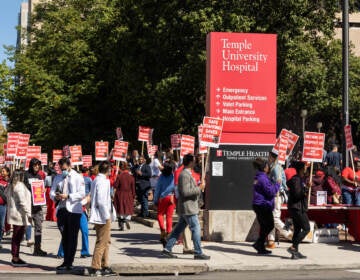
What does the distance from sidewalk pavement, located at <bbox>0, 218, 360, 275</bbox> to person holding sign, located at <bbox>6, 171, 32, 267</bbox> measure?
0.30 m

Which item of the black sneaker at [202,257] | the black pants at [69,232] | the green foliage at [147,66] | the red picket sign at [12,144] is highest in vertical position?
the green foliage at [147,66]

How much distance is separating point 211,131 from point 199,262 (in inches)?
125

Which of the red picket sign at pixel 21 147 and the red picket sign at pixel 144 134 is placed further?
the red picket sign at pixel 144 134

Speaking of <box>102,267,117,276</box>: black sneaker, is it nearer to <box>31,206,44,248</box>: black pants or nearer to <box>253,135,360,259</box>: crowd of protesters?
<box>31,206,44,248</box>: black pants

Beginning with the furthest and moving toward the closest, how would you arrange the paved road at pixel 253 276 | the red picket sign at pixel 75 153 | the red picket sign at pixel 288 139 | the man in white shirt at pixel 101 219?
1. the red picket sign at pixel 75 153
2. the red picket sign at pixel 288 139
3. the man in white shirt at pixel 101 219
4. the paved road at pixel 253 276

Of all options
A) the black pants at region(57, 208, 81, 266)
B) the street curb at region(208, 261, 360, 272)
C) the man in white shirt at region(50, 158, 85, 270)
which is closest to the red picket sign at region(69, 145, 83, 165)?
the man in white shirt at region(50, 158, 85, 270)

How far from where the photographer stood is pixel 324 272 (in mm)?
12562

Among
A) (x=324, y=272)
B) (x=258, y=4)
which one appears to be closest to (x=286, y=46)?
(x=258, y=4)

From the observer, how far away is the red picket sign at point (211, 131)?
1533 cm

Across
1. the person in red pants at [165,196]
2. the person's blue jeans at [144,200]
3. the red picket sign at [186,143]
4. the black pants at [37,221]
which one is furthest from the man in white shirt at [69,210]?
the person's blue jeans at [144,200]

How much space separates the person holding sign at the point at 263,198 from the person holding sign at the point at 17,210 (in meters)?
4.33

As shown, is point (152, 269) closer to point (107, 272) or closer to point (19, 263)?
point (107, 272)

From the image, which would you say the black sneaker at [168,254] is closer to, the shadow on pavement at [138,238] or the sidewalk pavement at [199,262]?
the sidewalk pavement at [199,262]

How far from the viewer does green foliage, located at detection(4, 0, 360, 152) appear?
1233 inches
